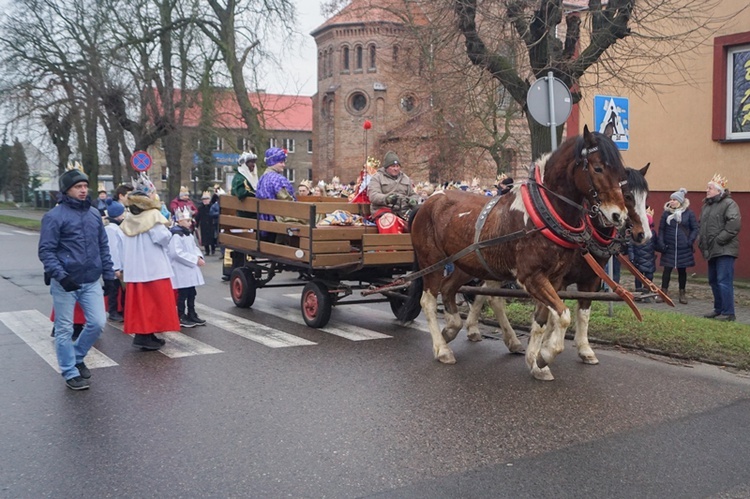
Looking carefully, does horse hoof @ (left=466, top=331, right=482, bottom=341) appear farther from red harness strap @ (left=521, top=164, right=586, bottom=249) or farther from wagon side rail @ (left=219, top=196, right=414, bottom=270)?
red harness strap @ (left=521, top=164, right=586, bottom=249)

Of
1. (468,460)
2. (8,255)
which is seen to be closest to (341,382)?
(468,460)

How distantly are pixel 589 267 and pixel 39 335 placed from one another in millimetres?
6423

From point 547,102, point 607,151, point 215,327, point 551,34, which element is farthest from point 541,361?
point 551,34

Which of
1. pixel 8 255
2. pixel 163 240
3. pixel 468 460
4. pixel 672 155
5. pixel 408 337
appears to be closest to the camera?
pixel 468 460

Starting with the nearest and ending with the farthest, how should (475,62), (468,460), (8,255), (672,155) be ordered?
(468,460)
(475,62)
(672,155)
(8,255)

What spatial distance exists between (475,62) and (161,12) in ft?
66.3

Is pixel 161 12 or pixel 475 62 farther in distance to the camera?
pixel 161 12

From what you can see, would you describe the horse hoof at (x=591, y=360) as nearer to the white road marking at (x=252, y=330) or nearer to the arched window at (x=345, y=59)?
the white road marking at (x=252, y=330)

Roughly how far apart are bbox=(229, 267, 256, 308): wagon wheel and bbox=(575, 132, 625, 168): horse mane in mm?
5931

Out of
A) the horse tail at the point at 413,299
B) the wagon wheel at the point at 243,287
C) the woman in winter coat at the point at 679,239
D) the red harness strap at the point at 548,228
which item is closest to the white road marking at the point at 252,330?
the wagon wheel at the point at 243,287

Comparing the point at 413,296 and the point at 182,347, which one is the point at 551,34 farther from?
the point at 182,347

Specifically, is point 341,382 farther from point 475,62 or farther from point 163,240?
point 475,62

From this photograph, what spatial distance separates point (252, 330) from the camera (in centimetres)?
921

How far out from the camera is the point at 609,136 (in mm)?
6355
